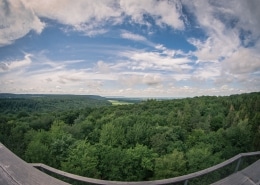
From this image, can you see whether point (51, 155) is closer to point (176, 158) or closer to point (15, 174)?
point (176, 158)

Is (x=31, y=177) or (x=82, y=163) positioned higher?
(x=31, y=177)

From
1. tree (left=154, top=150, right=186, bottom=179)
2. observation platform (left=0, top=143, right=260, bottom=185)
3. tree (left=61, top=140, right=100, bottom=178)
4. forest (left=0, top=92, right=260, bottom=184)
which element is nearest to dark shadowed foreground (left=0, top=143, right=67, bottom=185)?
observation platform (left=0, top=143, right=260, bottom=185)

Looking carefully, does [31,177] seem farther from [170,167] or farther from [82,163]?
[170,167]

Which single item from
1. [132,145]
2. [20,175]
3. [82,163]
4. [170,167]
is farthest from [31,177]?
[132,145]

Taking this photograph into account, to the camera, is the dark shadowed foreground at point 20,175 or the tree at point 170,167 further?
the tree at point 170,167

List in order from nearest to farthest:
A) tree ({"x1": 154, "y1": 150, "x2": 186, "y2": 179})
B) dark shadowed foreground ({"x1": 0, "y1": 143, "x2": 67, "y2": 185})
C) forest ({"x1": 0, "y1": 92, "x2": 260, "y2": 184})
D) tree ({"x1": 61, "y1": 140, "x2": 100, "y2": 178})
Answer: dark shadowed foreground ({"x1": 0, "y1": 143, "x2": 67, "y2": 185}) < tree ({"x1": 61, "y1": 140, "x2": 100, "y2": 178}) < tree ({"x1": 154, "y1": 150, "x2": 186, "y2": 179}) < forest ({"x1": 0, "y1": 92, "x2": 260, "y2": 184})

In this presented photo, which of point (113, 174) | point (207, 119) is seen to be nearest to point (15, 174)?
point (113, 174)

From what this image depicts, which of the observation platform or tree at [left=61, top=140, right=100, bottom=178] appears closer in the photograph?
the observation platform

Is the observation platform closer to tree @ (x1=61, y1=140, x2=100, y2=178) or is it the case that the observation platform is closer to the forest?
tree @ (x1=61, y1=140, x2=100, y2=178)

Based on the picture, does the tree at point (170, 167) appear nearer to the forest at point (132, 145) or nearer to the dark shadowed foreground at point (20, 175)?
the forest at point (132, 145)

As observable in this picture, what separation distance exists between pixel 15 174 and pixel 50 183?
290mm

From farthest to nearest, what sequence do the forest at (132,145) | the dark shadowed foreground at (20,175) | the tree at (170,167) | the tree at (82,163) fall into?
the forest at (132,145) → the tree at (170,167) → the tree at (82,163) → the dark shadowed foreground at (20,175)

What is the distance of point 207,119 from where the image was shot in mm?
45500

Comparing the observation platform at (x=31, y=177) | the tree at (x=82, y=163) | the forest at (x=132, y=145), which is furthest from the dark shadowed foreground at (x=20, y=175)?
the forest at (x=132, y=145)
